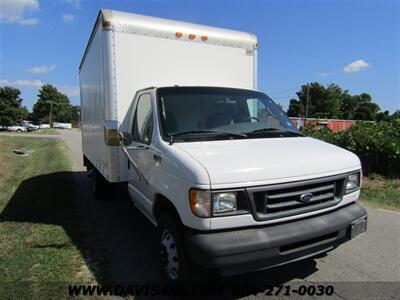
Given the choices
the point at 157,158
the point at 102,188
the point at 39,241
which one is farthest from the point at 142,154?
the point at 102,188

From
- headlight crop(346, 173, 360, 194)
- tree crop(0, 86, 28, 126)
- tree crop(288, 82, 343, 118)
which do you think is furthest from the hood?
tree crop(288, 82, 343, 118)

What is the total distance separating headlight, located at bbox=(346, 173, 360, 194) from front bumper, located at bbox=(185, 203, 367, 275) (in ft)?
1.80

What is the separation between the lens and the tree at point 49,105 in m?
99.7

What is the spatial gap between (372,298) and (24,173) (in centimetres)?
1133

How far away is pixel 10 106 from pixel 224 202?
259ft

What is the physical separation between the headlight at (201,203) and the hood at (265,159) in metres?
0.14

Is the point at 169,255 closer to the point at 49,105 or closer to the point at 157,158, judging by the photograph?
the point at 157,158

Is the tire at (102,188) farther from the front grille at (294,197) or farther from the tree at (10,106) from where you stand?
the tree at (10,106)

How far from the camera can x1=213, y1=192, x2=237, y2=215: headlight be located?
3.18m

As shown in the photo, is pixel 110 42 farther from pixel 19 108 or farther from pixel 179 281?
pixel 19 108

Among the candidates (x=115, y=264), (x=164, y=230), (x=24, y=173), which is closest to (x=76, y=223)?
(x=115, y=264)

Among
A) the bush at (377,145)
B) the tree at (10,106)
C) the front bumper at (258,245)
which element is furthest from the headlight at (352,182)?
the tree at (10,106)

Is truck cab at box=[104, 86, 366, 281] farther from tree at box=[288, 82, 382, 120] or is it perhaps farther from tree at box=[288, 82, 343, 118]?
tree at box=[288, 82, 343, 118]

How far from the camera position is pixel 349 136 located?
417 inches
